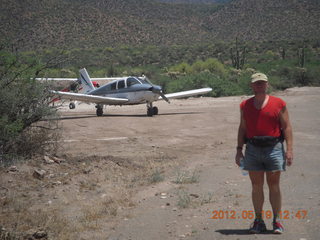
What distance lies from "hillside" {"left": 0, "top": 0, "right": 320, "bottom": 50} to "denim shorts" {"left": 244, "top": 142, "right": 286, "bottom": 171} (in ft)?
194

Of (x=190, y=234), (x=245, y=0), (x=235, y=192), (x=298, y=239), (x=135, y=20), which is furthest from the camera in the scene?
(x=245, y=0)

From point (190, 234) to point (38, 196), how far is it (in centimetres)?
320

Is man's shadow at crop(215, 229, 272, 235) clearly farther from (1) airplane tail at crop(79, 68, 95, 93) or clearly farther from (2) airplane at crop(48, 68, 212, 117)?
(1) airplane tail at crop(79, 68, 95, 93)

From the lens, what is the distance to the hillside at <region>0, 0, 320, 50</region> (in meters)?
71.5

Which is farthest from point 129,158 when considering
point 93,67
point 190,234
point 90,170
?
point 93,67

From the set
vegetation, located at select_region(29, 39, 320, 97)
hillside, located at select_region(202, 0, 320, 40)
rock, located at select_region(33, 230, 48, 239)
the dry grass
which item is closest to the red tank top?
the dry grass

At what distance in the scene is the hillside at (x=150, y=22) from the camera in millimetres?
71500

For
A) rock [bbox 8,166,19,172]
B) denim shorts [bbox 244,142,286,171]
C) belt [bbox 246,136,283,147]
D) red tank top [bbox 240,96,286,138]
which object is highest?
red tank top [bbox 240,96,286,138]

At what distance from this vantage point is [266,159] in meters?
5.88

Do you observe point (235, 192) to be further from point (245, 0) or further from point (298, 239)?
point (245, 0)

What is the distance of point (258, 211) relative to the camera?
6039 mm

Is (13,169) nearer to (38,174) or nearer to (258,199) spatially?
(38,174)

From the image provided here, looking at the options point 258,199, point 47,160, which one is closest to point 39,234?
point 258,199
